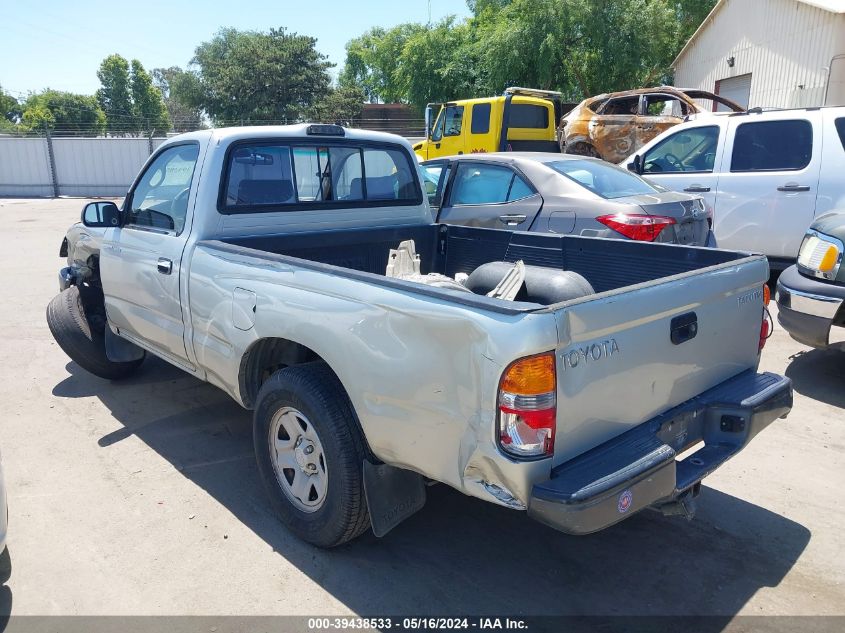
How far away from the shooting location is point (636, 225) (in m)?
6.05

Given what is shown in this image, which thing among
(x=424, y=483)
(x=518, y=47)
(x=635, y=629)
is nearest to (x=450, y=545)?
A: (x=424, y=483)

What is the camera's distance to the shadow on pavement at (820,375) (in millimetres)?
5066

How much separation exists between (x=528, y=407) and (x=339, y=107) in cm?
Answer: 4218

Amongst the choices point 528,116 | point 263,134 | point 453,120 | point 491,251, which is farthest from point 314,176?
point 528,116

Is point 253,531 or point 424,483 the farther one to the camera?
point 253,531

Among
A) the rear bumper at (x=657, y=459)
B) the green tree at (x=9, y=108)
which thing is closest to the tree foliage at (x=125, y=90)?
the green tree at (x=9, y=108)

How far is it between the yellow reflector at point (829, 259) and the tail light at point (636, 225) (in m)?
1.43

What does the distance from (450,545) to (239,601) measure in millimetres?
1010

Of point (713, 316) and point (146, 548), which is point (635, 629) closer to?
point (713, 316)

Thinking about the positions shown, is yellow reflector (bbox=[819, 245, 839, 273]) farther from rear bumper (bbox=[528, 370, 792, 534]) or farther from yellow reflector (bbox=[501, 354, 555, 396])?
yellow reflector (bbox=[501, 354, 555, 396])

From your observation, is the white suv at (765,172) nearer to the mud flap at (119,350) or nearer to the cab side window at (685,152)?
the cab side window at (685,152)

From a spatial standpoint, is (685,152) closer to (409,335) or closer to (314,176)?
(314,176)

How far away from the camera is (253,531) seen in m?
3.46

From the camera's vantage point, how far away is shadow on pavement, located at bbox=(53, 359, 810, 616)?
2.91 meters
